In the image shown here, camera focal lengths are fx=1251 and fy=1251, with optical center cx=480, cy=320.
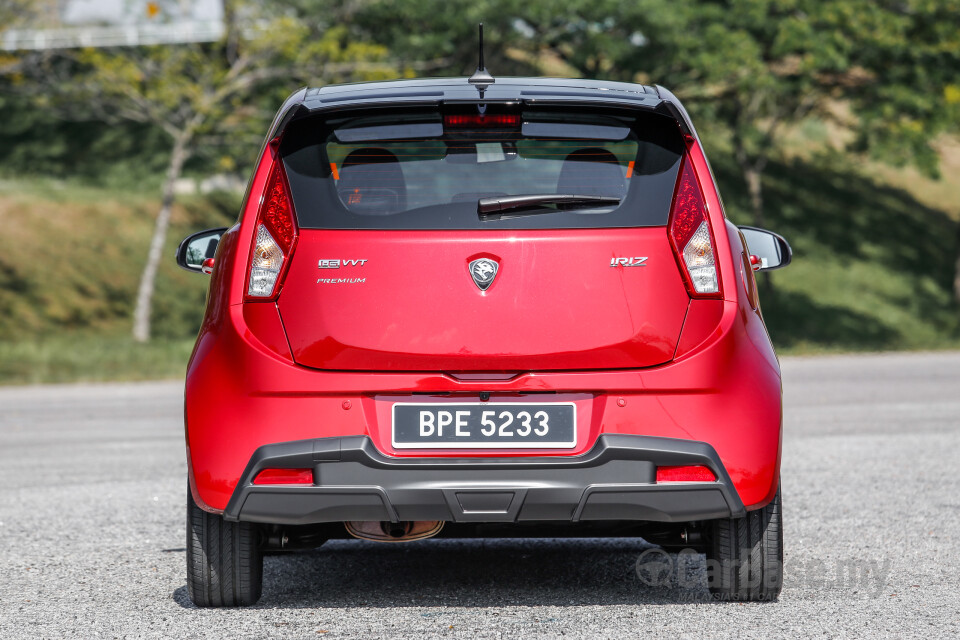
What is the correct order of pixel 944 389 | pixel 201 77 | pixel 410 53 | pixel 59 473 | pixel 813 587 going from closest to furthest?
pixel 813 587 → pixel 59 473 → pixel 944 389 → pixel 201 77 → pixel 410 53

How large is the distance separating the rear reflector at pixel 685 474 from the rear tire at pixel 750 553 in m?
0.45

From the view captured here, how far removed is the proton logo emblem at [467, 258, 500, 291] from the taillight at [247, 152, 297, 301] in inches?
22.4

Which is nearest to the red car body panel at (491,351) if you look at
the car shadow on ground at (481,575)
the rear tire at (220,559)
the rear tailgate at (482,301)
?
the rear tailgate at (482,301)

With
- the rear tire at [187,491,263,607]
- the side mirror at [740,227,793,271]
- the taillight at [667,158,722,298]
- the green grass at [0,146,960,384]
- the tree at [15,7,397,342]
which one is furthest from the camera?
the tree at [15,7,397,342]

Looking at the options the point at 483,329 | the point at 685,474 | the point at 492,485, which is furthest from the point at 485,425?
the point at 685,474

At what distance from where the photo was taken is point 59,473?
324 inches

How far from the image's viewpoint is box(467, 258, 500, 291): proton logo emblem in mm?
3850

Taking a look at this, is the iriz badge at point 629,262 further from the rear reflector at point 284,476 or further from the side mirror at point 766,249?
the rear reflector at point 284,476

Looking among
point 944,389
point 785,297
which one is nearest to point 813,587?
point 944,389

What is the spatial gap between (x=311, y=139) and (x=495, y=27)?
21.6 meters

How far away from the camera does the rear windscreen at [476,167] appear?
391 cm

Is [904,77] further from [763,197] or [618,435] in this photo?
[618,435]

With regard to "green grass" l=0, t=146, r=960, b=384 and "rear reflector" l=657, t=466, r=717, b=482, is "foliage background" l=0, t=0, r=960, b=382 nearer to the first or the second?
"green grass" l=0, t=146, r=960, b=384

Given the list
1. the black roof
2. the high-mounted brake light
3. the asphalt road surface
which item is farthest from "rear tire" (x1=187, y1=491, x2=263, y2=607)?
the high-mounted brake light
